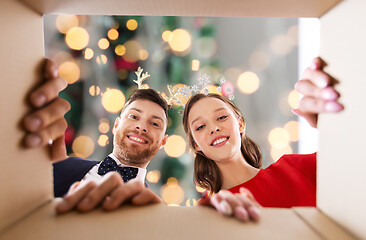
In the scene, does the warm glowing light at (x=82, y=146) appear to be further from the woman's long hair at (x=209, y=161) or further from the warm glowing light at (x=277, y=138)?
the warm glowing light at (x=277, y=138)

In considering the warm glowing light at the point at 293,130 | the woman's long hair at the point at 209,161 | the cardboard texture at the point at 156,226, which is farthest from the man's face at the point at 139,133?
the warm glowing light at the point at 293,130

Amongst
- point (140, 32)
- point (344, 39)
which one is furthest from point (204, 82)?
point (344, 39)

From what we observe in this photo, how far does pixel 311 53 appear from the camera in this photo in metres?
1.83

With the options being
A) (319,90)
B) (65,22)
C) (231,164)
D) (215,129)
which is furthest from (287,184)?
(65,22)

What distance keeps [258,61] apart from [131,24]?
3.08ft

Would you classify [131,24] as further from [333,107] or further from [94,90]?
[333,107]

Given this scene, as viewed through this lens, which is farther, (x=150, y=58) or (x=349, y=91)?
(x=150, y=58)

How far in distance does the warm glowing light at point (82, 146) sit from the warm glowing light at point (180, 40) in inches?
34.7

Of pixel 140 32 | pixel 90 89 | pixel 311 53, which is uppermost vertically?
pixel 140 32

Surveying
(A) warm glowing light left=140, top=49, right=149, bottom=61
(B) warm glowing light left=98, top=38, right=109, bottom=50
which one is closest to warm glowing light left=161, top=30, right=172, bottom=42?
(A) warm glowing light left=140, top=49, right=149, bottom=61

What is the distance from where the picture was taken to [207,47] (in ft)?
6.27

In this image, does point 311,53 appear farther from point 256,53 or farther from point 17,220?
point 17,220

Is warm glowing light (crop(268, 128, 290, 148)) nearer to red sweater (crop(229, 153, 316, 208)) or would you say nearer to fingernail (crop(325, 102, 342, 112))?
red sweater (crop(229, 153, 316, 208))

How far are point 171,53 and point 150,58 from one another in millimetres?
153
